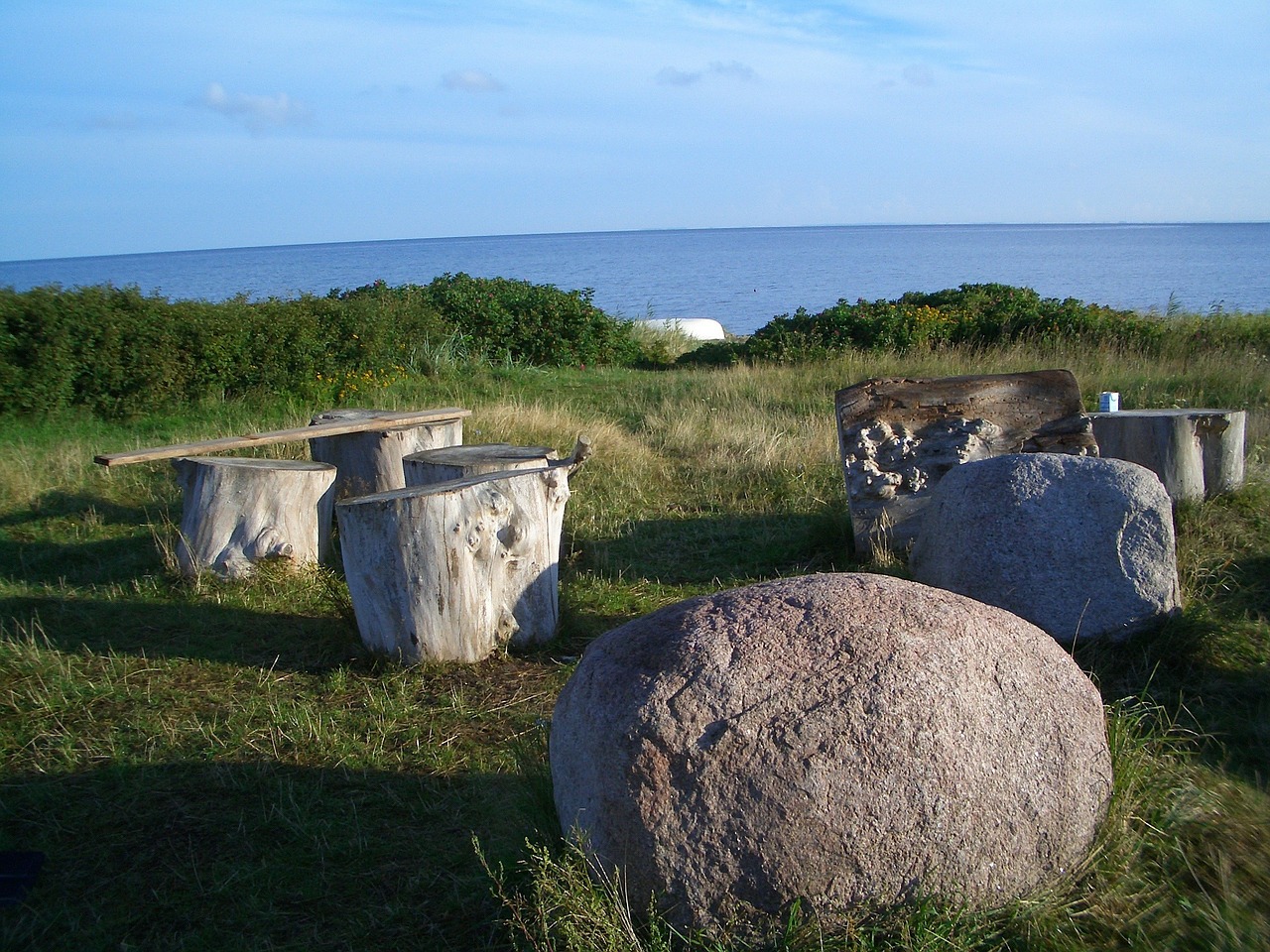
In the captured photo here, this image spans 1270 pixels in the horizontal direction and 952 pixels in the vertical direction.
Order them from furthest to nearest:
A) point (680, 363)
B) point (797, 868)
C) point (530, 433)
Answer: point (680, 363), point (530, 433), point (797, 868)

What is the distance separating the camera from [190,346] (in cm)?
1054

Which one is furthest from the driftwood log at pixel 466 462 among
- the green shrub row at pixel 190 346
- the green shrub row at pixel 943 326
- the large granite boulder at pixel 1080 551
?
the green shrub row at pixel 943 326

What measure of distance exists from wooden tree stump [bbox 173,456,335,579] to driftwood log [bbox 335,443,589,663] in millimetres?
1414

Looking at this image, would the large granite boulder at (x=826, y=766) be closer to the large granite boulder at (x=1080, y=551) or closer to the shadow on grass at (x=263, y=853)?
the shadow on grass at (x=263, y=853)

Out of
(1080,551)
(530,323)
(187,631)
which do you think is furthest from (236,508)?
(530,323)

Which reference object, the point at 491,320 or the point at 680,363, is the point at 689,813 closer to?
the point at 491,320

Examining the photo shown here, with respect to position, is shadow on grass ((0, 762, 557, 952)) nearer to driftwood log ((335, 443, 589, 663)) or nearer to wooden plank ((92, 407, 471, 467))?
driftwood log ((335, 443, 589, 663))

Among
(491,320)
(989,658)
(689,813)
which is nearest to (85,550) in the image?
(689,813)

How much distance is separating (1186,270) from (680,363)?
162 feet

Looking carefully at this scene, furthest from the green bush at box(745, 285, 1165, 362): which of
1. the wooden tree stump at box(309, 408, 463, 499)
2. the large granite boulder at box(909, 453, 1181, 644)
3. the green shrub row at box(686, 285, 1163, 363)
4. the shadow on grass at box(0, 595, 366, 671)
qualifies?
the shadow on grass at box(0, 595, 366, 671)

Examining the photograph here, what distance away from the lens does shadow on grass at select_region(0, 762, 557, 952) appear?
3.04 m

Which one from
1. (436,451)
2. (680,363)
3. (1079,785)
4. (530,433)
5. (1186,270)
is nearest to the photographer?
(1079,785)

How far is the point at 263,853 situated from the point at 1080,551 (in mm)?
3766

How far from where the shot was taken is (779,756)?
2.55 m
